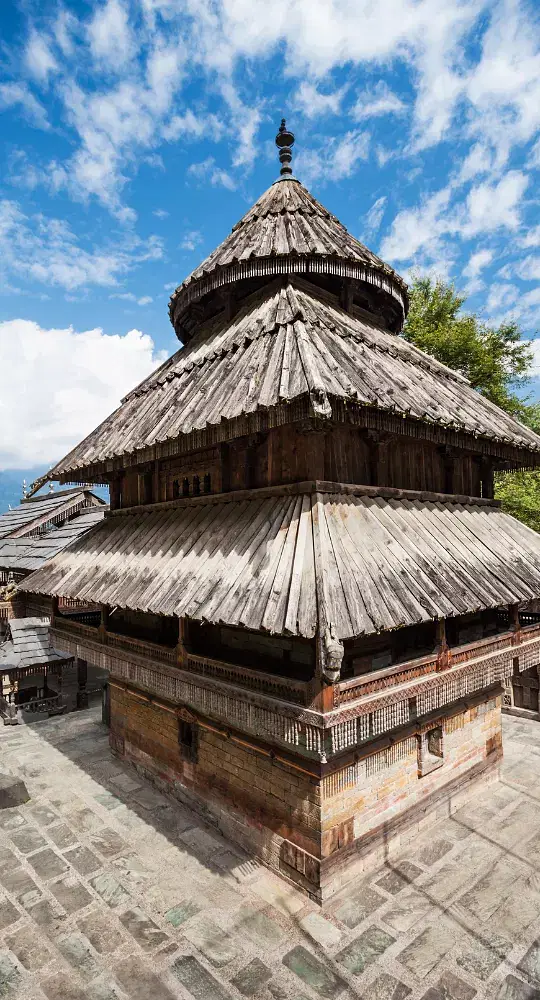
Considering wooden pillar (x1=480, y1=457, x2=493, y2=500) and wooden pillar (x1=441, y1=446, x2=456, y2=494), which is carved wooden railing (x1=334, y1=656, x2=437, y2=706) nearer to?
wooden pillar (x1=441, y1=446, x2=456, y2=494)

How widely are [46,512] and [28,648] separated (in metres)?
9.07

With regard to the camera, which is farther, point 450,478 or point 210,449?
point 450,478

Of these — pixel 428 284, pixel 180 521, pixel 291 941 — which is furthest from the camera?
pixel 428 284

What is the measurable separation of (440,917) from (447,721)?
306 centimetres

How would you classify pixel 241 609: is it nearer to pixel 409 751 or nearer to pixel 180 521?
pixel 180 521

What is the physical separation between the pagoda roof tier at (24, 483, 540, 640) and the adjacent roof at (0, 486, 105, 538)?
1296 centimetres

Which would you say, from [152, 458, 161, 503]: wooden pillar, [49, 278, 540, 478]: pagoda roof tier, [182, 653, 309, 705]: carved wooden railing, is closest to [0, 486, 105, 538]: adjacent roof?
[49, 278, 540, 478]: pagoda roof tier

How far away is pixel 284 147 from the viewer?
39.5 ft

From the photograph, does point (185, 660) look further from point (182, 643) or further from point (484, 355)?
point (484, 355)

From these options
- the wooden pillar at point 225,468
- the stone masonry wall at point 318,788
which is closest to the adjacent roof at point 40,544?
the stone masonry wall at point 318,788

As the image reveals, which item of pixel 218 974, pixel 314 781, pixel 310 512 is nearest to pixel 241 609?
pixel 310 512

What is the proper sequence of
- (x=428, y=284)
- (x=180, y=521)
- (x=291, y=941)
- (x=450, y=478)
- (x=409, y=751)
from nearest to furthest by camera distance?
1. (x=291, y=941)
2. (x=409, y=751)
3. (x=180, y=521)
4. (x=450, y=478)
5. (x=428, y=284)

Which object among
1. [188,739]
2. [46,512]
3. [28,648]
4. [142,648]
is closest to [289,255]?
[142,648]

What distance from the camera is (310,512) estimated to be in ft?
21.0
